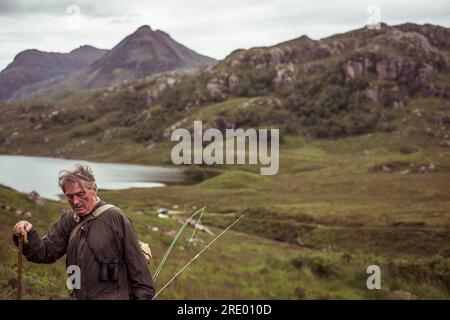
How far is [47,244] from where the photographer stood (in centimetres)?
671

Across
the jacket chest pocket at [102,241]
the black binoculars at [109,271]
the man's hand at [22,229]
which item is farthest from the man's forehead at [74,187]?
the black binoculars at [109,271]

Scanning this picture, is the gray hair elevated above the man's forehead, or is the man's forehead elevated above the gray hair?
the gray hair

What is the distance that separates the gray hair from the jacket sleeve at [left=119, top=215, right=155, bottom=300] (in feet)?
2.08

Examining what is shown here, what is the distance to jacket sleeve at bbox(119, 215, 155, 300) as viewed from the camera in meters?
6.41

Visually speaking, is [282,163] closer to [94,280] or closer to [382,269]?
[382,269]

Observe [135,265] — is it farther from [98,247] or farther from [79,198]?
[79,198]

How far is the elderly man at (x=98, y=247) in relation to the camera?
6352mm

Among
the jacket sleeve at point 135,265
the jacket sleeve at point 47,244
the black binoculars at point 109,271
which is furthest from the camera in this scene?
the jacket sleeve at point 47,244

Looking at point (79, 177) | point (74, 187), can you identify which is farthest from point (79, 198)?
point (79, 177)

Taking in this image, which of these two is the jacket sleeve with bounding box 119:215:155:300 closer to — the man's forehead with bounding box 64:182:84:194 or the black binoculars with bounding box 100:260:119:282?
the black binoculars with bounding box 100:260:119:282

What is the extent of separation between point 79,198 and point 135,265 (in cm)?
111

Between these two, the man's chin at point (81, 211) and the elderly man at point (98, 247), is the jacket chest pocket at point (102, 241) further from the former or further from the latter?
the man's chin at point (81, 211)

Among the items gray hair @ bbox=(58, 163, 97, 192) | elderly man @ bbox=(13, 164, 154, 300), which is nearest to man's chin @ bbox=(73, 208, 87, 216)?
elderly man @ bbox=(13, 164, 154, 300)

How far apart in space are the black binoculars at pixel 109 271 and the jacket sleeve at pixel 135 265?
180 millimetres
